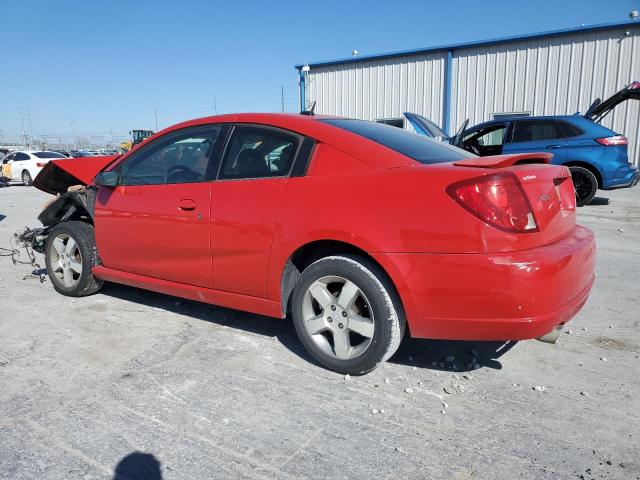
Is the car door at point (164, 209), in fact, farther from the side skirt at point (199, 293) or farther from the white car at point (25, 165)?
the white car at point (25, 165)

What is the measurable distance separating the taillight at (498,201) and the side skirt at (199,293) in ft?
4.49

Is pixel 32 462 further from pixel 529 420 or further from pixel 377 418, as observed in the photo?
pixel 529 420

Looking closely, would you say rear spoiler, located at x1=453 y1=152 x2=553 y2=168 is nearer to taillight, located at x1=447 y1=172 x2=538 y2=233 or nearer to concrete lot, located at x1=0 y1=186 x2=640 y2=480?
taillight, located at x1=447 y1=172 x2=538 y2=233

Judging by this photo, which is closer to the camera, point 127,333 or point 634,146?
point 127,333

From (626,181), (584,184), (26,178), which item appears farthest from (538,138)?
(26,178)

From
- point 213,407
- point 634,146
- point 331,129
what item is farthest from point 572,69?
point 213,407

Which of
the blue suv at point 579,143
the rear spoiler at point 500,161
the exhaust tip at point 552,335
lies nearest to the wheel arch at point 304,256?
the rear spoiler at point 500,161

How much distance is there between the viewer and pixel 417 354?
3391 mm

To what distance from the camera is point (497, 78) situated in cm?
1709

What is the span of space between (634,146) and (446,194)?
15.9 meters

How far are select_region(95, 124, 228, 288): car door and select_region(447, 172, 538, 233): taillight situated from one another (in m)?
1.73

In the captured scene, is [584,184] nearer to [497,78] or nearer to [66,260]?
[497,78]

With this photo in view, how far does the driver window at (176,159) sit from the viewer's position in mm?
3676

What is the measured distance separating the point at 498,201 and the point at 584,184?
27.6 ft
